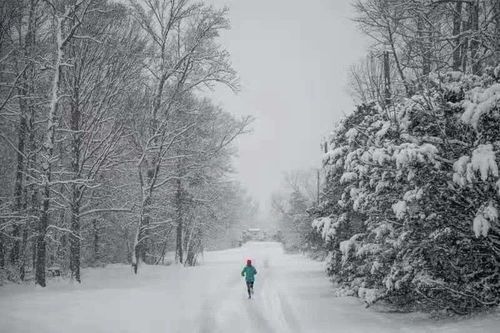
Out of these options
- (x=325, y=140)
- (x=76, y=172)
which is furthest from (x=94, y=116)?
(x=325, y=140)

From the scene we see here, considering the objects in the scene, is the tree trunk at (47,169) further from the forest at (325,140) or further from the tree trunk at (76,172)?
the tree trunk at (76,172)

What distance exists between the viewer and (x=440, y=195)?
8.27 m

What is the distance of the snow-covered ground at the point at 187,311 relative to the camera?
9047 millimetres

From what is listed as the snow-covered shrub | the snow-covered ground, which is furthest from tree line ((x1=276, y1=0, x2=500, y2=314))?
the snow-covered ground

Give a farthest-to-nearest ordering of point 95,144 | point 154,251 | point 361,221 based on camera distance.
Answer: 1. point 154,251
2. point 95,144
3. point 361,221

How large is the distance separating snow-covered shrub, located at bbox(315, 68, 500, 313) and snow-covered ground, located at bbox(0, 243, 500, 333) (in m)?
0.87

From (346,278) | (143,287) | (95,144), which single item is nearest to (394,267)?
(346,278)

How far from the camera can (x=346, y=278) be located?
1452 cm

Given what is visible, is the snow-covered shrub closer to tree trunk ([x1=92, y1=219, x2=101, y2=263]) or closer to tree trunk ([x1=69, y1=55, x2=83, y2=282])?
tree trunk ([x1=69, y1=55, x2=83, y2=282])

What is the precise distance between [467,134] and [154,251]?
83.7ft

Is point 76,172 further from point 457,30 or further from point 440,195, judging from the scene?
point 457,30

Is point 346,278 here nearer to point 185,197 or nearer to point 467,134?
point 467,134

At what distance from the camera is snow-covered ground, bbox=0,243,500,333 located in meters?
9.05

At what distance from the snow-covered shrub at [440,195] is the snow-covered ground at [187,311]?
2.86 ft
